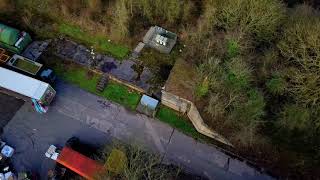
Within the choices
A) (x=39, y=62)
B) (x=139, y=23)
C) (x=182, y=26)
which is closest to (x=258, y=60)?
A: (x=182, y=26)

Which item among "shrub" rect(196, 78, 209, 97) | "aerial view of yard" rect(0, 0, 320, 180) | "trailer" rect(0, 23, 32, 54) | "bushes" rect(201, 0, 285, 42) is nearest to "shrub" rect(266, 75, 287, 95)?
"aerial view of yard" rect(0, 0, 320, 180)

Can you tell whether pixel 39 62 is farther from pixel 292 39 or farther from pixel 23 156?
pixel 292 39

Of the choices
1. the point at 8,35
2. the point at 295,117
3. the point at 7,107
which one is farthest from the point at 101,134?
the point at 295,117

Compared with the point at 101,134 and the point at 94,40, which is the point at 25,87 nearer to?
the point at 101,134

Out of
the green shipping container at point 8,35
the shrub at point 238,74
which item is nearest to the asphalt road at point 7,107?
the green shipping container at point 8,35

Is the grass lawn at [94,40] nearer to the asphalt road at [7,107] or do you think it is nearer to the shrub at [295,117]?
the asphalt road at [7,107]

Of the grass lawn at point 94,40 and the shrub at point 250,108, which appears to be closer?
the shrub at point 250,108

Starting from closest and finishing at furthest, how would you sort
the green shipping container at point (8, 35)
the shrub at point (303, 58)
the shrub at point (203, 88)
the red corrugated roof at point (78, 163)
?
the red corrugated roof at point (78, 163) < the shrub at point (303, 58) < the shrub at point (203, 88) < the green shipping container at point (8, 35)

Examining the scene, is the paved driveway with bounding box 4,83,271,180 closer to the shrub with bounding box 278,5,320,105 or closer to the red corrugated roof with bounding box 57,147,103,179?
the red corrugated roof with bounding box 57,147,103,179
